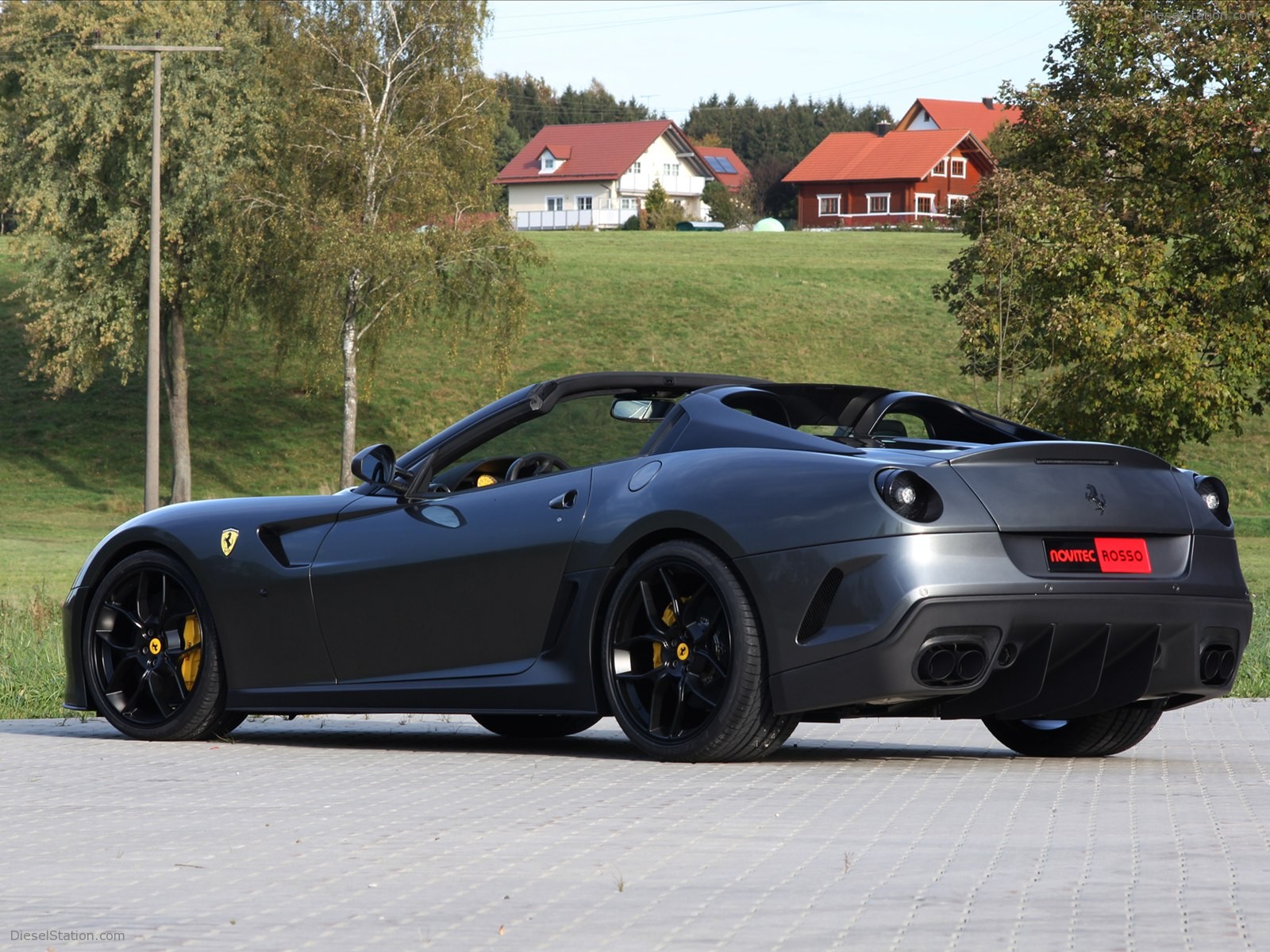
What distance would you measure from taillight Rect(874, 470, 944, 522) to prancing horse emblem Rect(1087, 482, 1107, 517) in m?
0.57

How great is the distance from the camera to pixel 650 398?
7391 millimetres

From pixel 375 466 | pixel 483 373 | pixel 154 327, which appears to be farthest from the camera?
pixel 483 373

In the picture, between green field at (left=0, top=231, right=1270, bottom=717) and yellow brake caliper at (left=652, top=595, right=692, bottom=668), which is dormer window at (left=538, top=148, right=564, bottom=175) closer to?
green field at (left=0, top=231, right=1270, bottom=717)

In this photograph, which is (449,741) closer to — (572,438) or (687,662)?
(572,438)

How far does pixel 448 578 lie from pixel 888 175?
364 feet

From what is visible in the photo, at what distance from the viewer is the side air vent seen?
6191 mm

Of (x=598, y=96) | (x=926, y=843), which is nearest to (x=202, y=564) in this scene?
(x=926, y=843)

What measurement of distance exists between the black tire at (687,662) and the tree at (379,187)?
116 feet

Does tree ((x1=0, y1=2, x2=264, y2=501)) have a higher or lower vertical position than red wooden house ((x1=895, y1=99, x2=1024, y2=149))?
lower

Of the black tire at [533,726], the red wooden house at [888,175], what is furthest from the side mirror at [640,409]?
the red wooden house at [888,175]

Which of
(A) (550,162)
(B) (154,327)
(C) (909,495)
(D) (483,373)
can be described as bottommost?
(C) (909,495)

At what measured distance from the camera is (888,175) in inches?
4547

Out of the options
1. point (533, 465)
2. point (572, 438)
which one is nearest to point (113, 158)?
point (533, 465)

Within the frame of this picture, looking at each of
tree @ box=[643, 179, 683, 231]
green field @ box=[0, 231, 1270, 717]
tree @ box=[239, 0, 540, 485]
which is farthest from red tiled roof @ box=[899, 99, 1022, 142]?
tree @ box=[239, 0, 540, 485]
